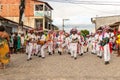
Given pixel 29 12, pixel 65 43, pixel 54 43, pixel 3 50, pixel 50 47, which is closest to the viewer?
pixel 3 50

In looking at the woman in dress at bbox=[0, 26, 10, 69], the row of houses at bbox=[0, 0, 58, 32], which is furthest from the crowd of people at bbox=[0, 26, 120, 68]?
the row of houses at bbox=[0, 0, 58, 32]

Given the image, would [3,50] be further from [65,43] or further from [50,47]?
[65,43]

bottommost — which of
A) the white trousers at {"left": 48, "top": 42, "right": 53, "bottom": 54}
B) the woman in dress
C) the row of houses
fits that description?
the white trousers at {"left": 48, "top": 42, "right": 53, "bottom": 54}

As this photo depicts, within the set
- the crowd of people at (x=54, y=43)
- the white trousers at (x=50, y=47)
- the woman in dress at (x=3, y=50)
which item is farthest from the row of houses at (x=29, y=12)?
the woman in dress at (x=3, y=50)

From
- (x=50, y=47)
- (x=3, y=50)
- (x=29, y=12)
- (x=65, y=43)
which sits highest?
(x=29, y=12)

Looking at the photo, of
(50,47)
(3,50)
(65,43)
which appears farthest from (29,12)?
(3,50)

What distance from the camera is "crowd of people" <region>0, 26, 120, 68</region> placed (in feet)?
56.3

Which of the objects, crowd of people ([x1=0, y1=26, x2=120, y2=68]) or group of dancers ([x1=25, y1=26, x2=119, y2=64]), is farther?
group of dancers ([x1=25, y1=26, x2=119, y2=64])

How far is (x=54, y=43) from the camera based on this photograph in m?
27.4

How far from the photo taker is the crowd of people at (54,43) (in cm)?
1716

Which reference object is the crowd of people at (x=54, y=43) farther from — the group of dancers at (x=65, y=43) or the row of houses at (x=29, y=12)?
the row of houses at (x=29, y=12)

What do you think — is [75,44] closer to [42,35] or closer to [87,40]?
[42,35]

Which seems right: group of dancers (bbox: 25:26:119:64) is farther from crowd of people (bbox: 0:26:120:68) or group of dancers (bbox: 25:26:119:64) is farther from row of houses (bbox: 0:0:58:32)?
row of houses (bbox: 0:0:58:32)

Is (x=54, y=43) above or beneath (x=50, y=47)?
above
